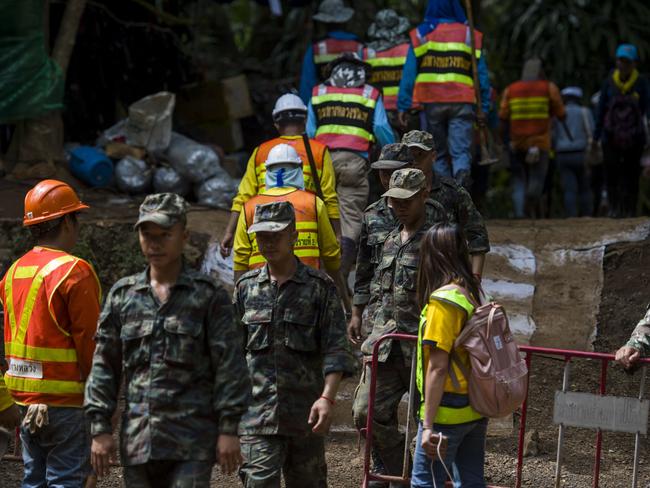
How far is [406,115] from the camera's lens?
10820mm

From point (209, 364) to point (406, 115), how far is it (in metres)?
6.43

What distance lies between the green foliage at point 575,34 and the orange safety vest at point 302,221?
11.2 metres

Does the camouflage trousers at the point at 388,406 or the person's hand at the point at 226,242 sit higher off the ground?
the person's hand at the point at 226,242

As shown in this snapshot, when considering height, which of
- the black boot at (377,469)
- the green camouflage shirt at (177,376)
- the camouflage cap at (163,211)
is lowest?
the black boot at (377,469)

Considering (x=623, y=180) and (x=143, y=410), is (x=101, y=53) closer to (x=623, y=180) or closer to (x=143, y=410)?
(x=623, y=180)

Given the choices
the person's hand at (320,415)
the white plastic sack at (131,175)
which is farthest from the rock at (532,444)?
the white plastic sack at (131,175)

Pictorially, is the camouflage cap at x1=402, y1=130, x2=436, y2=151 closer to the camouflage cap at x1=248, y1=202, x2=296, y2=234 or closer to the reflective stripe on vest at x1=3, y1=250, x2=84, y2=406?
the camouflage cap at x1=248, y1=202, x2=296, y2=234

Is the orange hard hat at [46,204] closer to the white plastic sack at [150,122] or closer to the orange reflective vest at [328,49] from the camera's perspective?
the orange reflective vest at [328,49]

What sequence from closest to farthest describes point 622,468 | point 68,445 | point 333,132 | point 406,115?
point 68,445, point 622,468, point 333,132, point 406,115

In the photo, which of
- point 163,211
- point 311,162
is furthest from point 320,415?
point 311,162

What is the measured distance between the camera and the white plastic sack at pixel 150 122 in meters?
12.4

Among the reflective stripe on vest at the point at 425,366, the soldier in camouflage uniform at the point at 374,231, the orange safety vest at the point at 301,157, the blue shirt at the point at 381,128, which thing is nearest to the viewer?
the reflective stripe on vest at the point at 425,366

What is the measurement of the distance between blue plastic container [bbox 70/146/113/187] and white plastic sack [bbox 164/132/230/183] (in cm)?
69

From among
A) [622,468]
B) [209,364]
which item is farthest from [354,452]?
[209,364]
